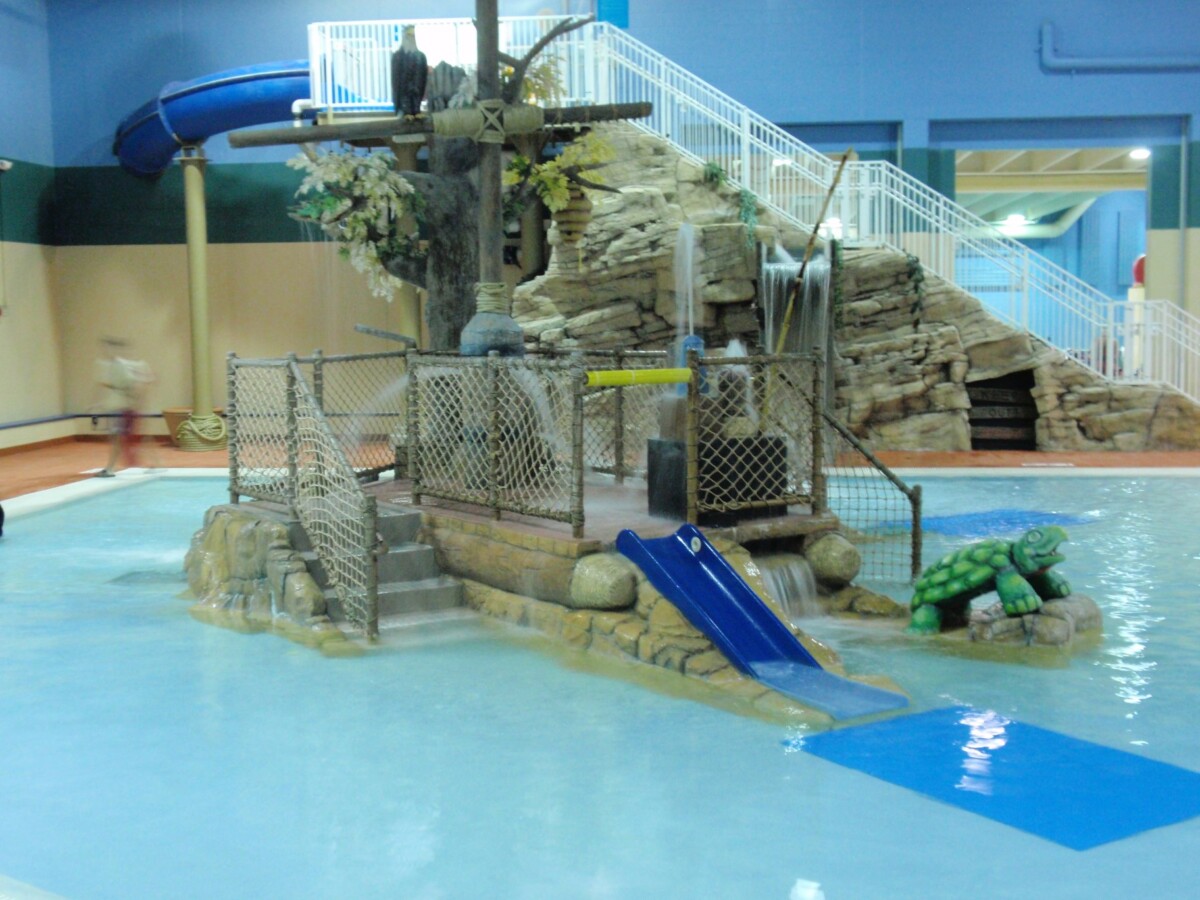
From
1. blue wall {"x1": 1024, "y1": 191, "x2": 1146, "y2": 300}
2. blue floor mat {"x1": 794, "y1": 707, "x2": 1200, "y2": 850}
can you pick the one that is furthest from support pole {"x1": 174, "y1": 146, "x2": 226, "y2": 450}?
blue wall {"x1": 1024, "y1": 191, "x2": 1146, "y2": 300}

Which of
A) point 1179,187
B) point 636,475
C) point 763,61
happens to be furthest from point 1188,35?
point 636,475

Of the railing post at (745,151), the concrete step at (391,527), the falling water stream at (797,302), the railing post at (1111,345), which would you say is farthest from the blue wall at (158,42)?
the concrete step at (391,527)

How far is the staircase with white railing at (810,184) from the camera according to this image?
14758mm

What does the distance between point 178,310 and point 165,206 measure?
1450 mm

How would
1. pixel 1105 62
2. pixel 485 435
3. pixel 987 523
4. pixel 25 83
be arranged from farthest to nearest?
pixel 1105 62 → pixel 25 83 → pixel 987 523 → pixel 485 435

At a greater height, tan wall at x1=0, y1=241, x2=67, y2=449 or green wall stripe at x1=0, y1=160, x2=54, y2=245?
green wall stripe at x1=0, y1=160, x2=54, y2=245

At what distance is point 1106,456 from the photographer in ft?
47.9

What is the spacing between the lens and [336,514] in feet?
24.1

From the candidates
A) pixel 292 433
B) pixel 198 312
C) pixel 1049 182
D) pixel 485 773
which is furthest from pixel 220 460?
pixel 1049 182

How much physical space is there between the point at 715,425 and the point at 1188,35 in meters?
13.3

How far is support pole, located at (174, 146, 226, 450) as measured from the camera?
15688 millimetres

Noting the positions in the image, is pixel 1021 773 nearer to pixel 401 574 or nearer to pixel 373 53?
pixel 401 574

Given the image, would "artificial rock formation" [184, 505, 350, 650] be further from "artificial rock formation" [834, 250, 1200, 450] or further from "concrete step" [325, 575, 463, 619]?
"artificial rock formation" [834, 250, 1200, 450]

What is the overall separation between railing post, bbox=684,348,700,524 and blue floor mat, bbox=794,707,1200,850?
1891 millimetres
